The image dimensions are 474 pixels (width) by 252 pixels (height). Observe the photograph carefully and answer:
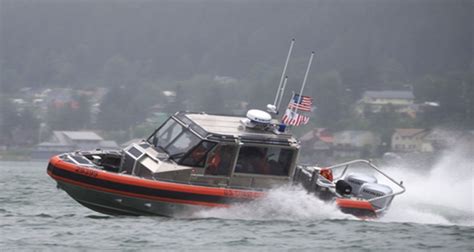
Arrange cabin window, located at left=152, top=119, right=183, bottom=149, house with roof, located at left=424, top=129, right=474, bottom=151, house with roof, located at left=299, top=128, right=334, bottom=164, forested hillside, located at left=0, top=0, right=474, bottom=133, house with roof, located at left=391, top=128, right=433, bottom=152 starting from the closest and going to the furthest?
cabin window, located at left=152, top=119, right=183, bottom=149 → house with roof, located at left=424, top=129, right=474, bottom=151 → house with roof, located at left=391, top=128, right=433, bottom=152 → house with roof, located at left=299, top=128, right=334, bottom=164 → forested hillside, located at left=0, top=0, right=474, bottom=133

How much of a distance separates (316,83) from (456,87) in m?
8.59

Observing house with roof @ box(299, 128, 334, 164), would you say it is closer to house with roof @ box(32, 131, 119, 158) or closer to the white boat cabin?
house with roof @ box(32, 131, 119, 158)

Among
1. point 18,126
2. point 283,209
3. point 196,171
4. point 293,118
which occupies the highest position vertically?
point 293,118

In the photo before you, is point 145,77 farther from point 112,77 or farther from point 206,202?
point 206,202

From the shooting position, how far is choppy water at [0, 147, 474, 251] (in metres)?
16.2

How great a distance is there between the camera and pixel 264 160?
19328 millimetres

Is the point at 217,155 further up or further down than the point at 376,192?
further up

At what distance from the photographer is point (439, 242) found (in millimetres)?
17469

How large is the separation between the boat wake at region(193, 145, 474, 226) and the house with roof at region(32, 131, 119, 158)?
123 feet

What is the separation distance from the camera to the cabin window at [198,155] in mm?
18891

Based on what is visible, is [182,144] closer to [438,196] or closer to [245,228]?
[245,228]

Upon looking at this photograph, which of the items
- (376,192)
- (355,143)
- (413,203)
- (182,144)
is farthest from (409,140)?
(182,144)

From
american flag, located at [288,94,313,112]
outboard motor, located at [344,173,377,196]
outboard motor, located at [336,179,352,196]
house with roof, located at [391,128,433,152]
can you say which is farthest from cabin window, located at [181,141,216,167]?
house with roof, located at [391,128,433,152]

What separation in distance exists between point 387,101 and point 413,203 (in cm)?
4731
